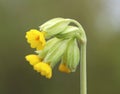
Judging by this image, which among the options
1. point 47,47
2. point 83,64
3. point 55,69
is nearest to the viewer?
point 83,64

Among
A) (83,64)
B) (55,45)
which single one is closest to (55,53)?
(55,45)

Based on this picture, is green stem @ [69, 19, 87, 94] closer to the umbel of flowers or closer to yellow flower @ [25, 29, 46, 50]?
the umbel of flowers

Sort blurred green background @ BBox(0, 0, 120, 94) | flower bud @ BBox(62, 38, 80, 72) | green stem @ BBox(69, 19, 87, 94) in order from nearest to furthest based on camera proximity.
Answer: green stem @ BBox(69, 19, 87, 94)
flower bud @ BBox(62, 38, 80, 72)
blurred green background @ BBox(0, 0, 120, 94)

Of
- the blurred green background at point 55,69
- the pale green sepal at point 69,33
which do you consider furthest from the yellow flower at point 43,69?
the blurred green background at point 55,69

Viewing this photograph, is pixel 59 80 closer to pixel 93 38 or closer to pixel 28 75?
pixel 28 75

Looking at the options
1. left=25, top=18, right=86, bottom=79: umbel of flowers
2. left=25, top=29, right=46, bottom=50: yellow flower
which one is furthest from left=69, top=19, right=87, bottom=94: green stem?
left=25, top=29, right=46, bottom=50: yellow flower

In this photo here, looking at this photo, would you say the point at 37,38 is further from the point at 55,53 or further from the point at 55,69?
the point at 55,69

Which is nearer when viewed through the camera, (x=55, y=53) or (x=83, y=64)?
(x=83, y=64)
